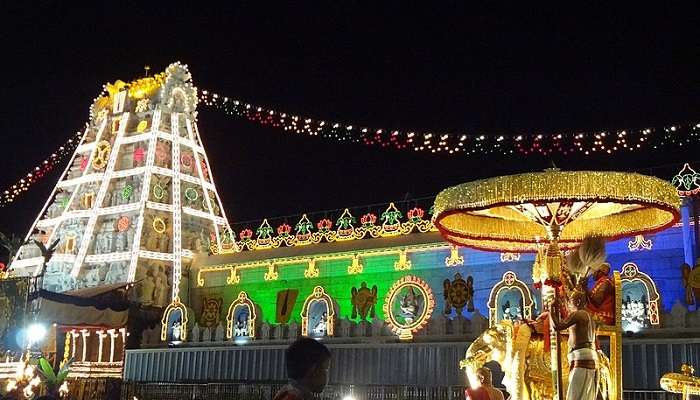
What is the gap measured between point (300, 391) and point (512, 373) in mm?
5782

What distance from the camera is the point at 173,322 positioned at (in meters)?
19.9

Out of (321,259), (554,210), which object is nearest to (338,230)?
(321,259)

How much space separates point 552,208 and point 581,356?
2.57 meters

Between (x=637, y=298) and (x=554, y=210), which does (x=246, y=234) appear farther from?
(x=554, y=210)

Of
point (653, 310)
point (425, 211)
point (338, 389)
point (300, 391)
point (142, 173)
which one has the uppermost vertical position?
point (142, 173)

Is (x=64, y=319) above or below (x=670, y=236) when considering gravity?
below

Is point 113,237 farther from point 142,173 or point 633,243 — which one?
point 633,243

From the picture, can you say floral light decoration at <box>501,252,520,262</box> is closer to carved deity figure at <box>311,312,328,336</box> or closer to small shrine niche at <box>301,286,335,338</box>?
small shrine niche at <box>301,286,335,338</box>

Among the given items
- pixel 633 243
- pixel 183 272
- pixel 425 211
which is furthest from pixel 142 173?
pixel 633 243

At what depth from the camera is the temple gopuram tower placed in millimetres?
22578

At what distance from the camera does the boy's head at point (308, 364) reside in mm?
3359

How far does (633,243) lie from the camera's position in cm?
1511

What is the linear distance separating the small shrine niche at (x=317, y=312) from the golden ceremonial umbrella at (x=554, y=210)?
7794 mm

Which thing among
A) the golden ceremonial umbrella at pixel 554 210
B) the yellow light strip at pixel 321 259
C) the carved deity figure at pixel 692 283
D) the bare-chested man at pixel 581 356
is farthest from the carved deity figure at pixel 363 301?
the bare-chested man at pixel 581 356
